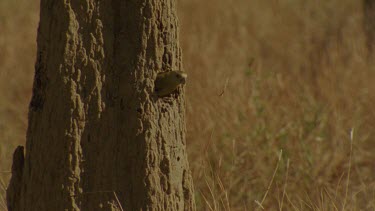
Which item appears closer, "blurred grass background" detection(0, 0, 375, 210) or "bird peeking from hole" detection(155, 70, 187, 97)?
"bird peeking from hole" detection(155, 70, 187, 97)

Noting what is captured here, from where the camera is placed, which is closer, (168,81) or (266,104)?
(168,81)

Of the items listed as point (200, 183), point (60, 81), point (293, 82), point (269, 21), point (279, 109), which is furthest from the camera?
point (269, 21)

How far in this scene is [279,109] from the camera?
15.2ft

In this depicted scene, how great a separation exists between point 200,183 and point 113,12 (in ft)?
5.56

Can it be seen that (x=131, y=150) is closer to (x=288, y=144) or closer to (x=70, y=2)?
(x=70, y=2)

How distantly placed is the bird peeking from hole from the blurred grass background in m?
0.39

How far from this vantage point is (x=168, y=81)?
8.30ft

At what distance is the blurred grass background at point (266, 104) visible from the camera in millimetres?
4059

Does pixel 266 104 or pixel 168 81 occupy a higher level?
pixel 266 104

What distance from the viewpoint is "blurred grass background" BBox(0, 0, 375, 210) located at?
13.3 feet

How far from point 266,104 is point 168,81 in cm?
A: 206

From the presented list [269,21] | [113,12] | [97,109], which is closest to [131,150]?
[97,109]

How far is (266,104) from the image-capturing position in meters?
4.54

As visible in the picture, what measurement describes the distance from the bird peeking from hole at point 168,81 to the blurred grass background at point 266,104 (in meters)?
0.39
